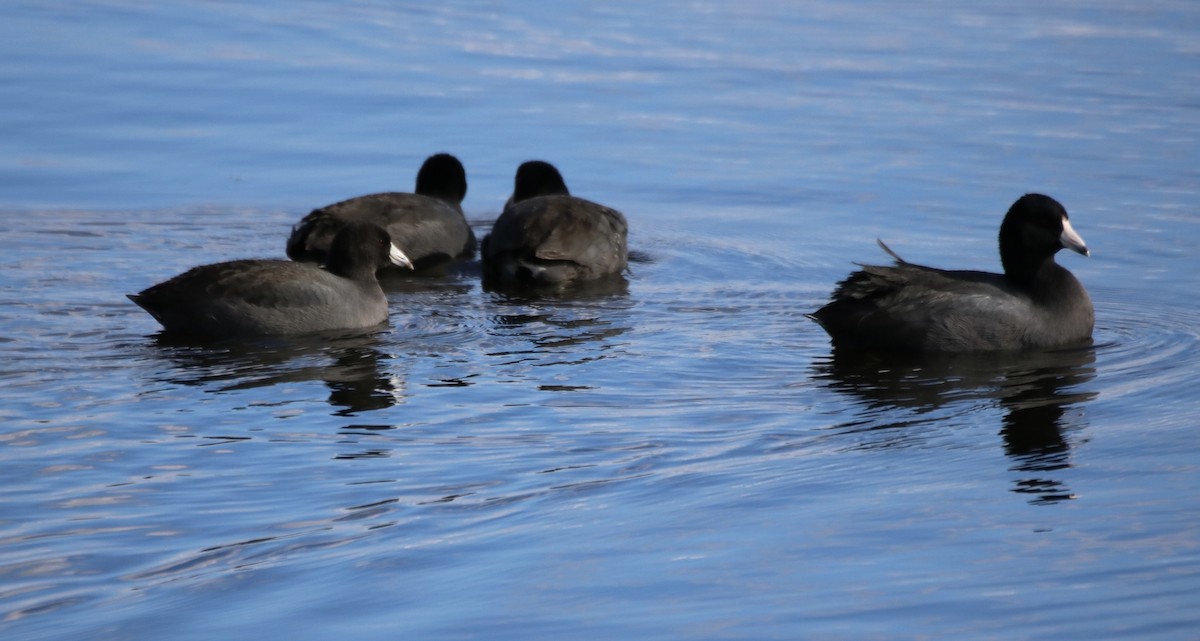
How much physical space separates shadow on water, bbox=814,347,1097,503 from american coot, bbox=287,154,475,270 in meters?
3.62

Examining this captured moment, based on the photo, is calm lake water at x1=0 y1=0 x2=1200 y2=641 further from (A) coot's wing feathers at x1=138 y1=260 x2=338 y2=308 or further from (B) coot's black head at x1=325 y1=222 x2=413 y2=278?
(B) coot's black head at x1=325 y1=222 x2=413 y2=278

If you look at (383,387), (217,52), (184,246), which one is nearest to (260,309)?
(383,387)

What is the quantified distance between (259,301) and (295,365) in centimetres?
68

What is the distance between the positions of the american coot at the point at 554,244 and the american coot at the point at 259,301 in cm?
150

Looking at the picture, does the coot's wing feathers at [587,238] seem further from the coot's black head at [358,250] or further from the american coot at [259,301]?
the american coot at [259,301]

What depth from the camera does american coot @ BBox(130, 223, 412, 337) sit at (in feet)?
28.7

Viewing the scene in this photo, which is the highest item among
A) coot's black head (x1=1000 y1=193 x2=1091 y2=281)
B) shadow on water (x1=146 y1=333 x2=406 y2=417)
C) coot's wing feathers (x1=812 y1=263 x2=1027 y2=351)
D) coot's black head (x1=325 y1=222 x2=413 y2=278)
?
coot's black head (x1=1000 y1=193 x2=1091 y2=281)

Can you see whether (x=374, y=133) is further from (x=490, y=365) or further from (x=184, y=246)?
(x=490, y=365)

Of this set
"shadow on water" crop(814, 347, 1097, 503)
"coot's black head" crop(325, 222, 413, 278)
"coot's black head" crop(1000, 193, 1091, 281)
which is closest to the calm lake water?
"shadow on water" crop(814, 347, 1097, 503)

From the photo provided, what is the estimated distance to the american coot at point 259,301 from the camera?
28.7 feet

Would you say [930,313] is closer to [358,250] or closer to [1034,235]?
[1034,235]

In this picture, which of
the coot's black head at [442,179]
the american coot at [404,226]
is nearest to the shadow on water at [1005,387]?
the american coot at [404,226]

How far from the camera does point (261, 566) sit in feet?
17.3

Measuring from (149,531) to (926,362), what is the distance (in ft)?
14.0
